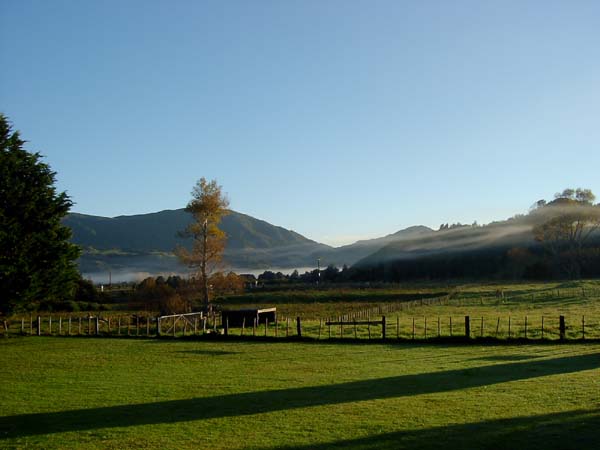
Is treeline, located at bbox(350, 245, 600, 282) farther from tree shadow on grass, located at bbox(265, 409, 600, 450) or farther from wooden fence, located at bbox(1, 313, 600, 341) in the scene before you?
tree shadow on grass, located at bbox(265, 409, 600, 450)

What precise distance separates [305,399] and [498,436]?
→ 5.53m

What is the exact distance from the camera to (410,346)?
2847 centimetres

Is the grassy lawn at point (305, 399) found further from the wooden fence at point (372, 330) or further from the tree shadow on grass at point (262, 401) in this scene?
the wooden fence at point (372, 330)

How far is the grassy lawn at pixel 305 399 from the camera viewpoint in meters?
11.7

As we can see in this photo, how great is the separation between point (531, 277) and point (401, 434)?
106971 mm

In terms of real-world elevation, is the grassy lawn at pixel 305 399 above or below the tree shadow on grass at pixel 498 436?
below

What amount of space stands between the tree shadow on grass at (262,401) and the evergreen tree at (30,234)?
2260 centimetres

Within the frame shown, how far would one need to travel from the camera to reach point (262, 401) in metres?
15.4

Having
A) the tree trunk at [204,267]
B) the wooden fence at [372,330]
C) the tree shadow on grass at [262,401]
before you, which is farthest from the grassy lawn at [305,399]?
the tree trunk at [204,267]

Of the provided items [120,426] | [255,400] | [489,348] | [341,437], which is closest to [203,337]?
[489,348]

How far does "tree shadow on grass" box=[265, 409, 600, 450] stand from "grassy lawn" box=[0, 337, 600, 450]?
4 centimetres

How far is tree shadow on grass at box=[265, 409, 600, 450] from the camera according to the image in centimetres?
1090

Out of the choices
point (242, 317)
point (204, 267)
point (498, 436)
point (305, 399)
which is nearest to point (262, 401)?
point (305, 399)

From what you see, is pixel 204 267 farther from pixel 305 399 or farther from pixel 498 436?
pixel 498 436
